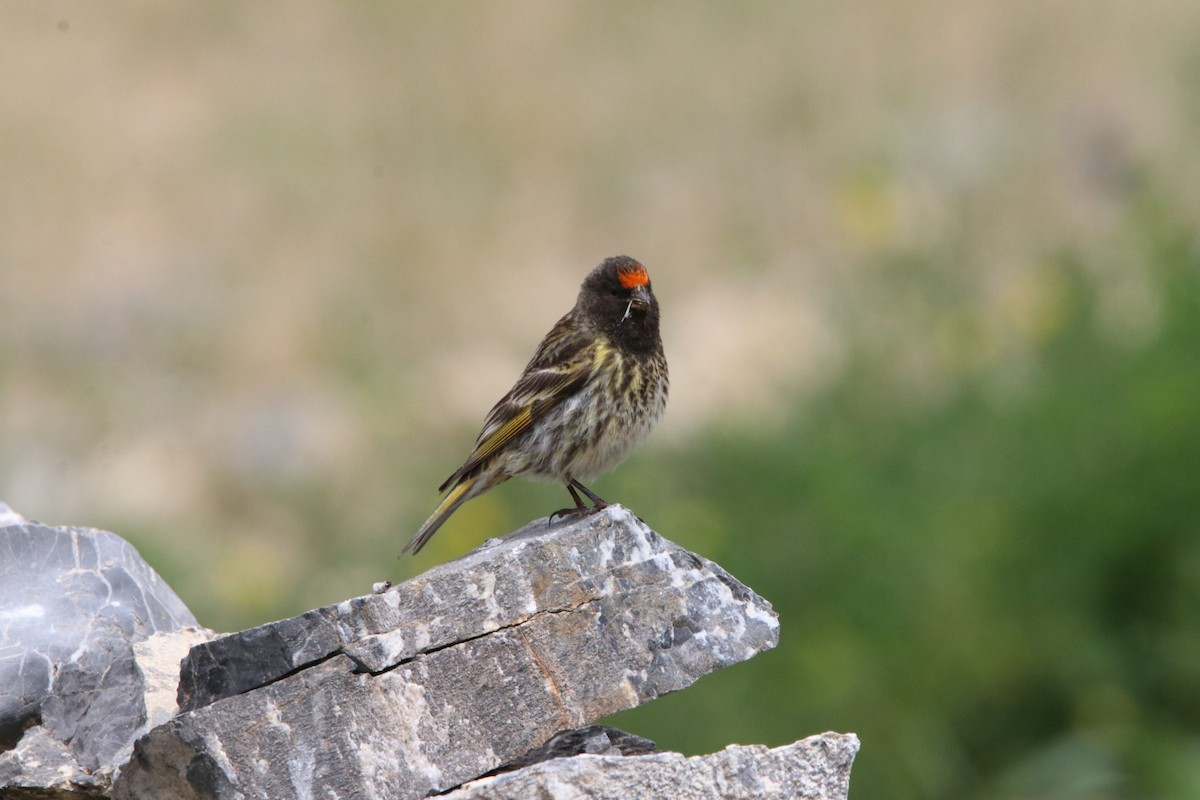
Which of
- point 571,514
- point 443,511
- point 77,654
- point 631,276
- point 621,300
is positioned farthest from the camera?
point 621,300

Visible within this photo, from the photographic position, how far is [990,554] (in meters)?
11.4

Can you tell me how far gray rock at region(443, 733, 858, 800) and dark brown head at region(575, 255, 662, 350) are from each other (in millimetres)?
A: 2837

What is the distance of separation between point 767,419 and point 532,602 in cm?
737

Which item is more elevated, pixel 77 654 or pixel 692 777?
pixel 77 654

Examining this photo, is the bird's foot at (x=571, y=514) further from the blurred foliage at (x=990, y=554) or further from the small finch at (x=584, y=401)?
the blurred foliage at (x=990, y=554)

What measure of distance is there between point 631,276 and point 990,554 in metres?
4.60

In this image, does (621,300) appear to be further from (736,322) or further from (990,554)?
(736,322)

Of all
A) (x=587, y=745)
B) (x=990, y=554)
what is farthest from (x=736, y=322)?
(x=587, y=745)

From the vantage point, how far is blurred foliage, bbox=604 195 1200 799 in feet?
35.0

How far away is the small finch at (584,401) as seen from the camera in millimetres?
7715

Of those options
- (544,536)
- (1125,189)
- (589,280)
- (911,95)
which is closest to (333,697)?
(544,536)

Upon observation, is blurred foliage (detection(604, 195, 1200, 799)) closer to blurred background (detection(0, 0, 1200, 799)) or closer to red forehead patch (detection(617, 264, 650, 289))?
blurred background (detection(0, 0, 1200, 799))

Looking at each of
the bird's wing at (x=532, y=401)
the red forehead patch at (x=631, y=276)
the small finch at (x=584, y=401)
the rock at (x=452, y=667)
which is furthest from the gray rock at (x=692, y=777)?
the red forehead patch at (x=631, y=276)

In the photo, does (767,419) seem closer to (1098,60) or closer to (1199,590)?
(1199,590)
